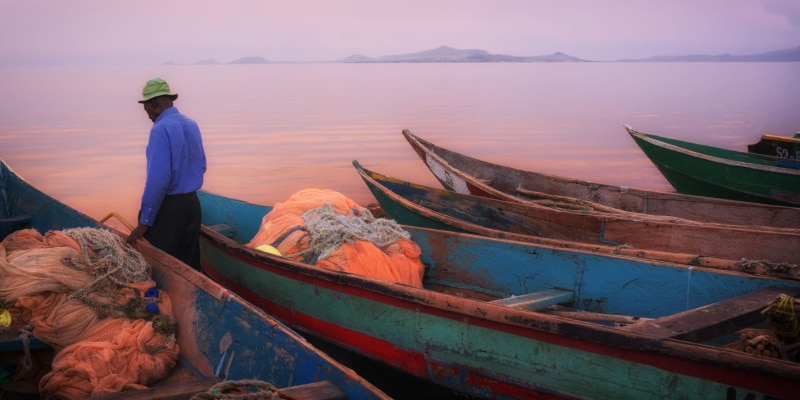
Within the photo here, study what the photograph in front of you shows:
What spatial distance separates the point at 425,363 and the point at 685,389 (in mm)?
1558

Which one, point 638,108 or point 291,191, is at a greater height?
point 638,108

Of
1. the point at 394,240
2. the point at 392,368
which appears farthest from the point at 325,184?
the point at 392,368

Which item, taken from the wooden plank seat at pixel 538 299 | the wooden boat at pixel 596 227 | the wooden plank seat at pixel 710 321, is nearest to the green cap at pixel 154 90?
the wooden boat at pixel 596 227

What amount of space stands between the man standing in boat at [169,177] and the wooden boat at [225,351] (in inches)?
9.4

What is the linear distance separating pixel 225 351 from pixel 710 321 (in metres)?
2.66

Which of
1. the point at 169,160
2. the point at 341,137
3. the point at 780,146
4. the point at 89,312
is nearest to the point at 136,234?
the point at 169,160

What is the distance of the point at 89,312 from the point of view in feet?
11.6

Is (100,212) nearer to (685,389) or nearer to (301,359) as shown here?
(301,359)

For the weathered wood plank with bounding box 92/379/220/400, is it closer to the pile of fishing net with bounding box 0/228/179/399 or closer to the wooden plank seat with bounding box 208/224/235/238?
the pile of fishing net with bounding box 0/228/179/399

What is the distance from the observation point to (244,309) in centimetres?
340

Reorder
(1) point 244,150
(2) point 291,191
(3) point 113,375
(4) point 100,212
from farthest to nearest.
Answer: (1) point 244,150 < (2) point 291,191 < (4) point 100,212 < (3) point 113,375

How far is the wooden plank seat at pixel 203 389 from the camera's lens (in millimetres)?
2703

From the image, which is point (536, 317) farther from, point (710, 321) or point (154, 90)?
point (154, 90)

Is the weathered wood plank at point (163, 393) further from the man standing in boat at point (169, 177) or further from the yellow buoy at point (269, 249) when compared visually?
the yellow buoy at point (269, 249)
